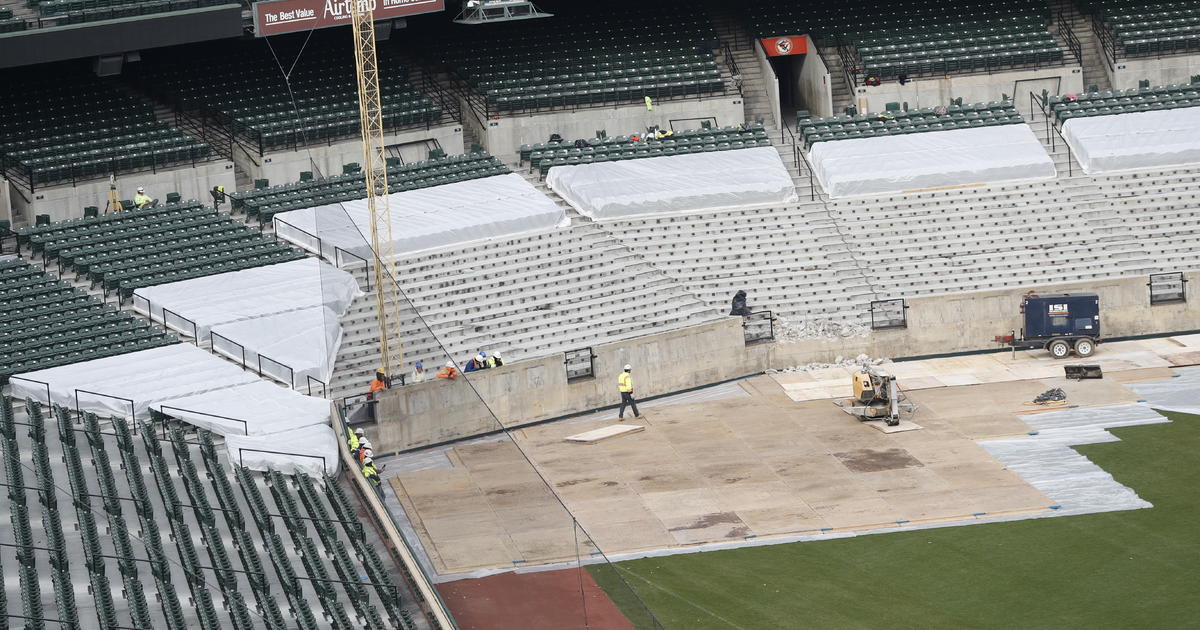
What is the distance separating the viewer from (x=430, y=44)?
56531 millimetres

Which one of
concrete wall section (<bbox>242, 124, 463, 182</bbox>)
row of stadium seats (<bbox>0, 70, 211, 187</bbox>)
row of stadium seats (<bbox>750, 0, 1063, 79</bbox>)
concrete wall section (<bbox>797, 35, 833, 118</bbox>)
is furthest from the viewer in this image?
row of stadium seats (<bbox>750, 0, 1063, 79</bbox>)

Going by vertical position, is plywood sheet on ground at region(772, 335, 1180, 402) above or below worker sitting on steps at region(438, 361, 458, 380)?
below

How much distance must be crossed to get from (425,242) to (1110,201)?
2035cm

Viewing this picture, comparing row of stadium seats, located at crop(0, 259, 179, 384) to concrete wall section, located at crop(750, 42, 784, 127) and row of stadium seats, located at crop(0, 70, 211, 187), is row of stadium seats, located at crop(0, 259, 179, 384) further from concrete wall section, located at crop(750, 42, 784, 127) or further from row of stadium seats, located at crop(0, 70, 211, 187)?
concrete wall section, located at crop(750, 42, 784, 127)

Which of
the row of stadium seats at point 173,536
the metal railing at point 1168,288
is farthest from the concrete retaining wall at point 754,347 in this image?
the row of stadium seats at point 173,536

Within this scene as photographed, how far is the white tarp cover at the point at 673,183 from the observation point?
48938 mm

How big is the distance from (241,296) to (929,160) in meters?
21.5

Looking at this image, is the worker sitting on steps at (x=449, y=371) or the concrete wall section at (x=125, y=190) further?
the concrete wall section at (x=125, y=190)

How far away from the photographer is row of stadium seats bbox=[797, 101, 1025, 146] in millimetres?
52594

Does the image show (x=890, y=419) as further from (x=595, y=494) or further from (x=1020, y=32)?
(x=1020, y=32)

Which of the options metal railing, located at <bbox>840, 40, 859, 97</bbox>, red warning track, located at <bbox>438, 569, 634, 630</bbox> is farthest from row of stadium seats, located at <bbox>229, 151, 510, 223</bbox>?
red warning track, located at <bbox>438, 569, 634, 630</bbox>

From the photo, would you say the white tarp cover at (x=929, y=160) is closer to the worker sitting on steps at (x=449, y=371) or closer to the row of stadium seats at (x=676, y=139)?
the row of stadium seats at (x=676, y=139)

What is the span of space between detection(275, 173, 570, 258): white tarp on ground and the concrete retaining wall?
636 cm

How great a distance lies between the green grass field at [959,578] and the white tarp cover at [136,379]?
1112cm
